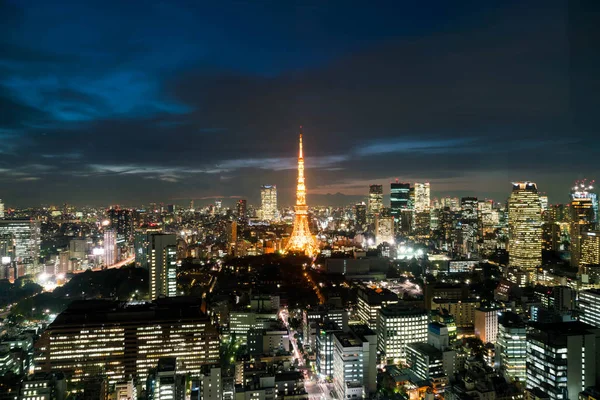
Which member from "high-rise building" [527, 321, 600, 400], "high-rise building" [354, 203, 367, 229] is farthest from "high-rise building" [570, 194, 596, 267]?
"high-rise building" [354, 203, 367, 229]

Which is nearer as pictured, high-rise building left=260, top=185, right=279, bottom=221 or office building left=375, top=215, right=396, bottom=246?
office building left=375, top=215, right=396, bottom=246

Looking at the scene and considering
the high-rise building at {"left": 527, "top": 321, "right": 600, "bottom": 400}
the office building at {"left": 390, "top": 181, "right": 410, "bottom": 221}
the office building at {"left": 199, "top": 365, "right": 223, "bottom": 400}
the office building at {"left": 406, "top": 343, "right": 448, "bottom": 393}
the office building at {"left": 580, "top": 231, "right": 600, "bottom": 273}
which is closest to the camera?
the office building at {"left": 199, "top": 365, "right": 223, "bottom": 400}

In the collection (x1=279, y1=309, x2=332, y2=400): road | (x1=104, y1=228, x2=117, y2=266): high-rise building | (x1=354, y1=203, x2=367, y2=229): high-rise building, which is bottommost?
(x1=279, y1=309, x2=332, y2=400): road

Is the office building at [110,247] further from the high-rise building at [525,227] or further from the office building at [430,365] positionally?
the high-rise building at [525,227]

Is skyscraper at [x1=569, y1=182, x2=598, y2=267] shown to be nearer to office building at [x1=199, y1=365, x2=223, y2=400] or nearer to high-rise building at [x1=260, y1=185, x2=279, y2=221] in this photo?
office building at [x1=199, y1=365, x2=223, y2=400]

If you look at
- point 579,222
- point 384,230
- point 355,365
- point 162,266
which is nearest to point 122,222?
point 162,266
